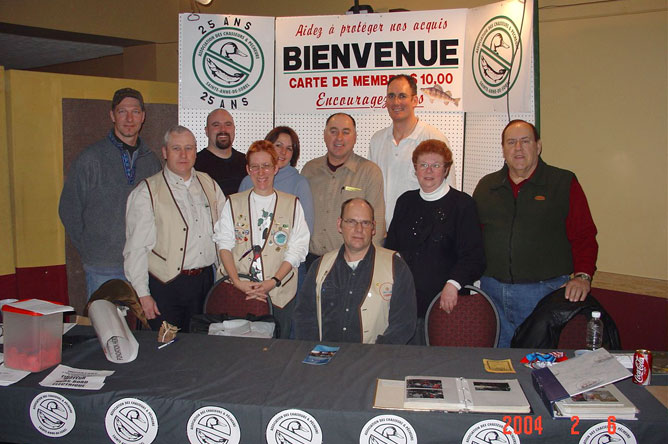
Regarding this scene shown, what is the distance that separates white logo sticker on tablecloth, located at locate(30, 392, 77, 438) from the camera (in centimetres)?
196

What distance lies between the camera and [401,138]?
3.91 meters

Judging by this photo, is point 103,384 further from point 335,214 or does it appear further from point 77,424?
point 335,214

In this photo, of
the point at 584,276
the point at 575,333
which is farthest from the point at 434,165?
the point at 575,333

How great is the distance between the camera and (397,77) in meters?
3.76

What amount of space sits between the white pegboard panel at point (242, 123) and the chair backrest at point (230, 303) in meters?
1.64

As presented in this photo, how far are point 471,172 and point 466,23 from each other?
3.52ft

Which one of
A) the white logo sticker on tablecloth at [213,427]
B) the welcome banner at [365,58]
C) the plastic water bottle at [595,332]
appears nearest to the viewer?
the white logo sticker on tablecloth at [213,427]

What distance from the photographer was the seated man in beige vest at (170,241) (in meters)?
3.13

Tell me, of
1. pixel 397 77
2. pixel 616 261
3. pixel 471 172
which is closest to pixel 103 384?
pixel 397 77

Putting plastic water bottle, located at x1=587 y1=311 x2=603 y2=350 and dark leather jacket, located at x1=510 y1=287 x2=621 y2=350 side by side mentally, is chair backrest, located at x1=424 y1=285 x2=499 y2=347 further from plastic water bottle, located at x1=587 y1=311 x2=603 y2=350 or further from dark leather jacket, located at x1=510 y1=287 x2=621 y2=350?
plastic water bottle, located at x1=587 y1=311 x2=603 y2=350

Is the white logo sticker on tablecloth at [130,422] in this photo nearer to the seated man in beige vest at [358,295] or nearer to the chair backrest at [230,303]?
the seated man in beige vest at [358,295]

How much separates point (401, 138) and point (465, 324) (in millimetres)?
1511

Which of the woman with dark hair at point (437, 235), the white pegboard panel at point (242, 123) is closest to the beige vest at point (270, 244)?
the woman with dark hair at point (437, 235)

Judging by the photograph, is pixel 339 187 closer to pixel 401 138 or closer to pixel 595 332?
pixel 401 138
